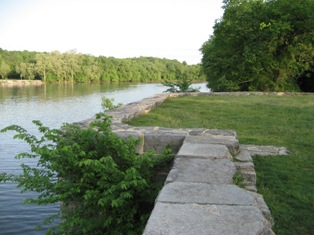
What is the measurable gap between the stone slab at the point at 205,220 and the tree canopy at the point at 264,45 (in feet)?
59.6

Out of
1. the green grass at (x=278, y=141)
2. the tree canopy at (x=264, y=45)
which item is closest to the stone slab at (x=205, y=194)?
the green grass at (x=278, y=141)

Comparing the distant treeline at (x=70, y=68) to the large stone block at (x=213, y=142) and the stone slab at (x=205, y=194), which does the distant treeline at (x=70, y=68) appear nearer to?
the large stone block at (x=213, y=142)

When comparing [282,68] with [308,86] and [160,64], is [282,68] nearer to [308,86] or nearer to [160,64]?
[308,86]

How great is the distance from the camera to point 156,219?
2254 millimetres

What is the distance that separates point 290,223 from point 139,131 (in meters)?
2.48

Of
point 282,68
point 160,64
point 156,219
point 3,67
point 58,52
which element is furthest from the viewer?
point 160,64

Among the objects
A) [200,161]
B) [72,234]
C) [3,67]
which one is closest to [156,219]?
[200,161]

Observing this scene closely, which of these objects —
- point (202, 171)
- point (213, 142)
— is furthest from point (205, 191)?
point (213, 142)

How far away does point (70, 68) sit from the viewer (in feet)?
267

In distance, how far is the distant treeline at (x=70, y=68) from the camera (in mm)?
76938

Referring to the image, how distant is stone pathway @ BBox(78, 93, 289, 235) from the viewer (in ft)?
7.14

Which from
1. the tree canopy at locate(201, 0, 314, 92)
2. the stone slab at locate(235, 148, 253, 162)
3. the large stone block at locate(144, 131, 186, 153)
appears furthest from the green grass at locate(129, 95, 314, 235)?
the tree canopy at locate(201, 0, 314, 92)

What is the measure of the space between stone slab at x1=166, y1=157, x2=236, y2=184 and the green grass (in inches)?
25.8

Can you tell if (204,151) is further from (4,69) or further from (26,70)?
(4,69)
